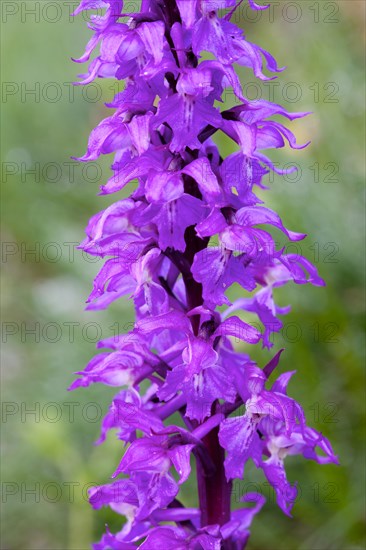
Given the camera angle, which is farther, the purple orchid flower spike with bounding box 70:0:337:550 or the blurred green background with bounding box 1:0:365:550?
the blurred green background with bounding box 1:0:365:550

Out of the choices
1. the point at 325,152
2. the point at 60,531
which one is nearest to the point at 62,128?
the point at 325,152

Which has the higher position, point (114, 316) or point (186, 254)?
point (186, 254)

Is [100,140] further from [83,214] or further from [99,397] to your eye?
[83,214]

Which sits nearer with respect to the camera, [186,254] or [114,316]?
[186,254]
